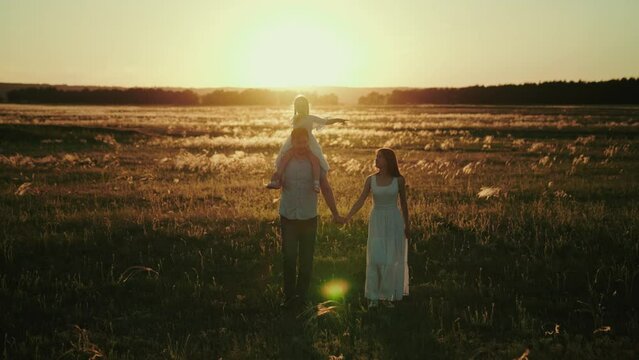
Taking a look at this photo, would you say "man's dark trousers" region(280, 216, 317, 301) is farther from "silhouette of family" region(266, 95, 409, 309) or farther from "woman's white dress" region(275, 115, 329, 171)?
"woman's white dress" region(275, 115, 329, 171)

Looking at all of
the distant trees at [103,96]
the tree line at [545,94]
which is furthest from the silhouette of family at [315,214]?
the distant trees at [103,96]

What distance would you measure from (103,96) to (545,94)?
131m

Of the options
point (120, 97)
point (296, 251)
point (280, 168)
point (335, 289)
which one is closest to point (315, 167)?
point (280, 168)

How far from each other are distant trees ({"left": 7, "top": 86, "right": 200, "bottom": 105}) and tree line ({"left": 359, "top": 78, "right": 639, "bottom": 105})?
82.6 metres

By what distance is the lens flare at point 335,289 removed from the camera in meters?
7.19

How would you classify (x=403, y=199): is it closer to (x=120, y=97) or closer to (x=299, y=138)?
(x=299, y=138)

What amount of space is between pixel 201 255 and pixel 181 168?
42.6 feet

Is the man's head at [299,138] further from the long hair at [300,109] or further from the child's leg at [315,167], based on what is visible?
the long hair at [300,109]

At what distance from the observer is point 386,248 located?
665 centimetres

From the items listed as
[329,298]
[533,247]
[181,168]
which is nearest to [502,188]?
[533,247]

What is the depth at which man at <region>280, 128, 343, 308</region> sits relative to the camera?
6445mm

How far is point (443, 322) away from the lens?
627 cm

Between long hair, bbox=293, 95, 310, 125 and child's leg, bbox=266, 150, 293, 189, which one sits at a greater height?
long hair, bbox=293, 95, 310, 125

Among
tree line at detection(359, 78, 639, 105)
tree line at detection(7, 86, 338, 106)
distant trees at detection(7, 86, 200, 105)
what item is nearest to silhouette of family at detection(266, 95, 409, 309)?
tree line at detection(359, 78, 639, 105)
